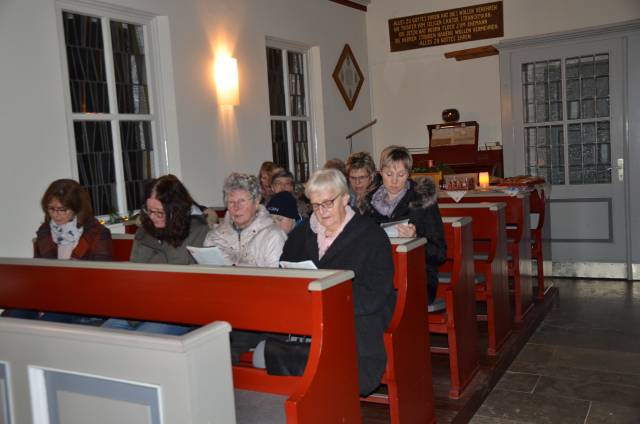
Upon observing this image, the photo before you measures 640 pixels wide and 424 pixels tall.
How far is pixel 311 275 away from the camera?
6.22ft

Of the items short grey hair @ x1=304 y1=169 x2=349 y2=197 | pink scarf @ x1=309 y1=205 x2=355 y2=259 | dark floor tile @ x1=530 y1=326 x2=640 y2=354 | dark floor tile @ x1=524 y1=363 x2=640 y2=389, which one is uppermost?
short grey hair @ x1=304 y1=169 x2=349 y2=197

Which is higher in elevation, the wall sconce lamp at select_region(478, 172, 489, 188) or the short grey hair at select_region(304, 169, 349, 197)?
the short grey hair at select_region(304, 169, 349, 197)

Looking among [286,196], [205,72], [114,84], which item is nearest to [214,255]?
[286,196]

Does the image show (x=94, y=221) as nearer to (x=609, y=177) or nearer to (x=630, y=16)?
(x=609, y=177)

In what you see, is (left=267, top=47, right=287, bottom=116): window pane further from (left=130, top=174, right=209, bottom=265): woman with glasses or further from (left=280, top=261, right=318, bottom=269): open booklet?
(left=280, top=261, right=318, bottom=269): open booklet

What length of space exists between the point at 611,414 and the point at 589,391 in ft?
0.97

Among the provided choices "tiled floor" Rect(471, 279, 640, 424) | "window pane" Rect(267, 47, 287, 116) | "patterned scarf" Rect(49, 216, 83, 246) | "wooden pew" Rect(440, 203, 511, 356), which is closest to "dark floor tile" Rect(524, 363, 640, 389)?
"tiled floor" Rect(471, 279, 640, 424)

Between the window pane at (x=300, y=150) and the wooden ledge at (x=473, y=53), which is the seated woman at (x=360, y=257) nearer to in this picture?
the window pane at (x=300, y=150)

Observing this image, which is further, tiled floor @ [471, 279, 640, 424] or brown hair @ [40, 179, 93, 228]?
brown hair @ [40, 179, 93, 228]

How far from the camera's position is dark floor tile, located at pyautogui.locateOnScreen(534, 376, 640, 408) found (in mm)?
3246

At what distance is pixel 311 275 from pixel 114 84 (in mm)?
3265

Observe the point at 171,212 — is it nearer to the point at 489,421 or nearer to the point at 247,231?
the point at 247,231

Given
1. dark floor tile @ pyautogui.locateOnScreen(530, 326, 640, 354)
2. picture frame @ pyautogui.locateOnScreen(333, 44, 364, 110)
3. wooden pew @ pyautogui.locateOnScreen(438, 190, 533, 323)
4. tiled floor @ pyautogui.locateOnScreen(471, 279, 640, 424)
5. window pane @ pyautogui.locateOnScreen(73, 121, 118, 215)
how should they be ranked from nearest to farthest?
tiled floor @ pyautogui.locateOnScreen(471, 279, 640, 424) → dark floor tile @ pyautogui.locateOnScreen(530, 326, 640, 354) → window pane @ pyautogui.locateOnScreen(73, 121, 118, 215) → wooden pew @ pyautogui.locateOnScreen(438, 190, 533, 323) → picture frame @ pyautogui.locateOnScreen(333, 44, 364, 110)

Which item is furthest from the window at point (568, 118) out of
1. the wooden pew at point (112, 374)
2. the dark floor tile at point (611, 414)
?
the wooden pew at point (112, 374)
